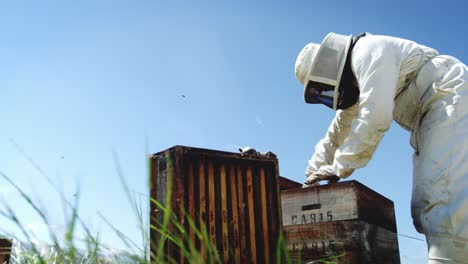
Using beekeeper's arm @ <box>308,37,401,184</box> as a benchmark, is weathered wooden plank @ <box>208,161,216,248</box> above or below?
below

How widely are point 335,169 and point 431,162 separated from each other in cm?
56

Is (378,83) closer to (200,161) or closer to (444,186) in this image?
(444,186)

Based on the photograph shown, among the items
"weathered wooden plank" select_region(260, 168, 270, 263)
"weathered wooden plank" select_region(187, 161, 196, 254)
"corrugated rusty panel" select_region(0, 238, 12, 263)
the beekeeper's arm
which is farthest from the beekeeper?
"corrugated rusty panel" select_region(0, 238, 12, 263)

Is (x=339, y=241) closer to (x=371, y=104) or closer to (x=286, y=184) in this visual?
(x=286, y=184)

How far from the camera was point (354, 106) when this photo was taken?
3350 millimetres

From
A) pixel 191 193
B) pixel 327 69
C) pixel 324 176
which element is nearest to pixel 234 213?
pixel 191 193

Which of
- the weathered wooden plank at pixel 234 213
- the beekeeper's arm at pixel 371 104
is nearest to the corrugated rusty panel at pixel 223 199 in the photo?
the weathered wooden plank at pixel 234 213

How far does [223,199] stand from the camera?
2.68m

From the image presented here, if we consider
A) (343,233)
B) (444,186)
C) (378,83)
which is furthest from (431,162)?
(343,233)

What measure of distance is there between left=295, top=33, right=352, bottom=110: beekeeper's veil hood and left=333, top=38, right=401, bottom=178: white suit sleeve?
20cm

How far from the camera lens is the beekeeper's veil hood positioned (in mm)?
3096

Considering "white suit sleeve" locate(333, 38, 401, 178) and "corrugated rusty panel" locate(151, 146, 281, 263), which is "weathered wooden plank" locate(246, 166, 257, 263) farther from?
"white suit sleeve" locate(333, 38, 401, 178)

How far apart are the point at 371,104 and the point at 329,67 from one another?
51cm

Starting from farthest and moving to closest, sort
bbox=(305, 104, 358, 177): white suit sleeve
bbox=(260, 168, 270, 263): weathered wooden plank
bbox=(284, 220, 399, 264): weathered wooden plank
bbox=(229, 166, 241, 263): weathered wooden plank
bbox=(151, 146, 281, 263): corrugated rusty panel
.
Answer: bbox=(305, 104, 358, 177): white suit sleeve
bbox=(284, 220, 399, 264): weathered wooden plank
bbox=(260, 168, 270, 263): weathered wooden plank
bbox=(229, 166, 241, 263): weathered wooden plank
bbox=(151, 146, 281, 263): corrugated rusty panel
